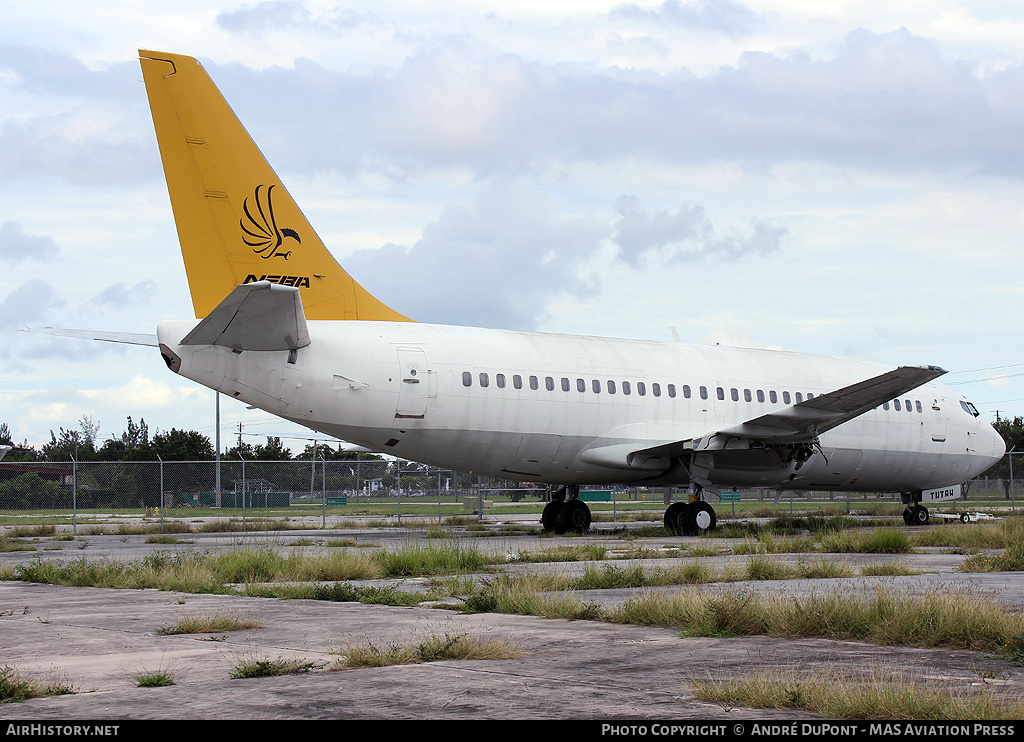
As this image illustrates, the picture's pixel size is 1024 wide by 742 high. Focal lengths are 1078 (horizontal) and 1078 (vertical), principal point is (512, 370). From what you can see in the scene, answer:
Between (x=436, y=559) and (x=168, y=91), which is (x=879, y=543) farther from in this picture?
(x=168, y=91)

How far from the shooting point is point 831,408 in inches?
928

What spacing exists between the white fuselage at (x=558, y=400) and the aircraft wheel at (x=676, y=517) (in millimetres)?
956

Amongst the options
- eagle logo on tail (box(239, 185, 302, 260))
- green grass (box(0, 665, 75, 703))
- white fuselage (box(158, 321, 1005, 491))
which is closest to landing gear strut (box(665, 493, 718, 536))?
white fuselage (box(158, 321, 1005, 491))

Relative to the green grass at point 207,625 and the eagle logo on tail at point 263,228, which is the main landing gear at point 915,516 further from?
the green grass at point 207,625

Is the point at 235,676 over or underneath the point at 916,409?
underneath

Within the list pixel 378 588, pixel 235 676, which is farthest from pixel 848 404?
pixel 235 676

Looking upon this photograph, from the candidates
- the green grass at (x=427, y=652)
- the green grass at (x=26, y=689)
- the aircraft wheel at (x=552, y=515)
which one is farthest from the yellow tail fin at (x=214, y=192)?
the green grass at (x=26, y=689)

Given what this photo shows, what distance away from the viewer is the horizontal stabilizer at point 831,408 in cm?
2264

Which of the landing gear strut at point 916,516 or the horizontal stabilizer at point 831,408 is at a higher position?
the horizontal stabilizer at point 831,408

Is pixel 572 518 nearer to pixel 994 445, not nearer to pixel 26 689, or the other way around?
pixel 994 445

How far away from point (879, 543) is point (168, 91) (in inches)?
612

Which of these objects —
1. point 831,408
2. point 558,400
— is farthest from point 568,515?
point 831,408

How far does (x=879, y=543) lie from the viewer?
18.9 m

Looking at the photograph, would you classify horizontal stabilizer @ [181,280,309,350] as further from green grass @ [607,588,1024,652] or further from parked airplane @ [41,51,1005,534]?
green grass @ [607,588,1024,652]
